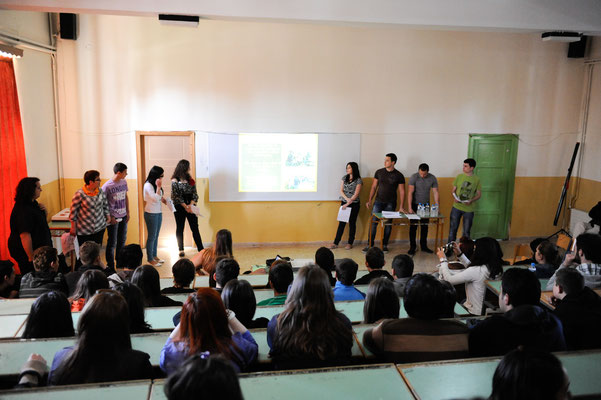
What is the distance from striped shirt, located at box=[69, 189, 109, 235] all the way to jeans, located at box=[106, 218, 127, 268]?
0.51 m

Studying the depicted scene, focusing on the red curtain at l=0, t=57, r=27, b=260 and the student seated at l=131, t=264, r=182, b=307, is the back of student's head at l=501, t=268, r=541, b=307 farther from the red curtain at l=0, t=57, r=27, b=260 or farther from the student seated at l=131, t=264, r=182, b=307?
the red curtain at l=0, t=57, r=27, b=260

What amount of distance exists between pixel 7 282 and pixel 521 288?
12.4ft

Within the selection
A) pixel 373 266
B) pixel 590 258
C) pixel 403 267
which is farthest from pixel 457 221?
pixel 403 267

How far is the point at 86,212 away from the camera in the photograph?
521cm

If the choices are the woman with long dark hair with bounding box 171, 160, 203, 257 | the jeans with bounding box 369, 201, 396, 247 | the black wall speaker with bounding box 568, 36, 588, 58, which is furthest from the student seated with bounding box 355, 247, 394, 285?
the black wall speaker with bounding box 568, 36, 588, 58

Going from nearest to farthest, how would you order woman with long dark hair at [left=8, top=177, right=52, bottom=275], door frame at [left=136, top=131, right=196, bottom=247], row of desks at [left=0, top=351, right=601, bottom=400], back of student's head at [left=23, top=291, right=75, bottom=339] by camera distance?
row of desks at [left=0, top=351, right=601, bottom=400]
back of student's head at [left=23, top=291, right=75, bottom=339]
woman with long dark hair at [left=8, top=177, right=52, bottom=275]
door frame at [left=136, top=131, right=196, bottom=247]

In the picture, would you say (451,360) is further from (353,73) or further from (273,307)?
(353,73)

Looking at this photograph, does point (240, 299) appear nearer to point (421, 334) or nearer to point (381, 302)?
point (381, 302)

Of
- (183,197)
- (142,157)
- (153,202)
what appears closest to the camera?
(153,202)

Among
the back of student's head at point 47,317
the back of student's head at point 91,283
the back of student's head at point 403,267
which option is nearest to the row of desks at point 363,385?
the back of student's head at point 47,317

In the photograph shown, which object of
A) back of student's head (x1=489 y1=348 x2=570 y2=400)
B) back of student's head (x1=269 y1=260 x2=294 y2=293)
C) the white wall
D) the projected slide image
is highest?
the white wall

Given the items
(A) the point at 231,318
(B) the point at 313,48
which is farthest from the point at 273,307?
(B) the point at 313,48

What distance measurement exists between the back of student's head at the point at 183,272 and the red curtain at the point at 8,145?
9.46 ft

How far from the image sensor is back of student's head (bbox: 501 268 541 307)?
2590 mm
